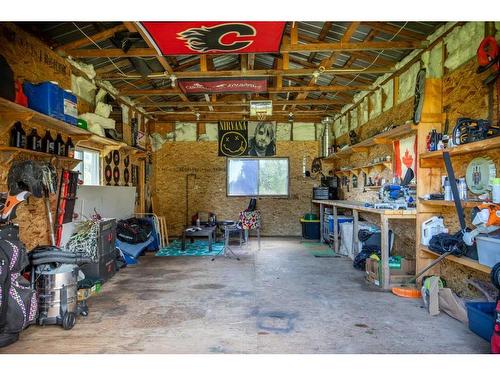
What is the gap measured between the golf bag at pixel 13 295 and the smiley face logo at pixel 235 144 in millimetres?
7343

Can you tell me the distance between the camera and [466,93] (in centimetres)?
399

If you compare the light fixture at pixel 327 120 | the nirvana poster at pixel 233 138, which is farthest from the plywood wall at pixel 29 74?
the light fixture at pixel 327 120

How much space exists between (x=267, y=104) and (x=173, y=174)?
413 centimetres

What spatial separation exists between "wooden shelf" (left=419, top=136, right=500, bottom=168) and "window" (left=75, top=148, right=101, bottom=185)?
5706 mm

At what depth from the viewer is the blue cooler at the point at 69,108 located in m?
4.70

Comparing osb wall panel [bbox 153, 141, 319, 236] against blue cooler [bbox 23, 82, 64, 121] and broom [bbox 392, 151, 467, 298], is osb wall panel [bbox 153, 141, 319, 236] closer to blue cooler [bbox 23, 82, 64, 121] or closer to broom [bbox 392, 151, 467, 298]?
broom [bbox 392, 151, 467, 298]

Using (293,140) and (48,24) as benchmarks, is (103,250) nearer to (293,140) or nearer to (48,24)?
(48,24)

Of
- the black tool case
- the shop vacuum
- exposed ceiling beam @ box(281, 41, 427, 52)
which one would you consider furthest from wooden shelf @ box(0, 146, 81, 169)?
exposed ceiling beam @ box(281, 41, 427, 52)

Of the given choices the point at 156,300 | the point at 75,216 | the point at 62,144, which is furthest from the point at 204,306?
the point at 62,144

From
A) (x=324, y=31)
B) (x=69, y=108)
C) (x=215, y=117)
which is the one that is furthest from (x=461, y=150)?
(x=215, y=117)

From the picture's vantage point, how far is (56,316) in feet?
11.4

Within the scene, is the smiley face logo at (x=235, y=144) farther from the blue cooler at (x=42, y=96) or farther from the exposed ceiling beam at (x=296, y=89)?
the blue cooler at (x=42, y=96)

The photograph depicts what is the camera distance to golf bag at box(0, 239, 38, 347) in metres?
2.87

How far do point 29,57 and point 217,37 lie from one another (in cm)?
251
